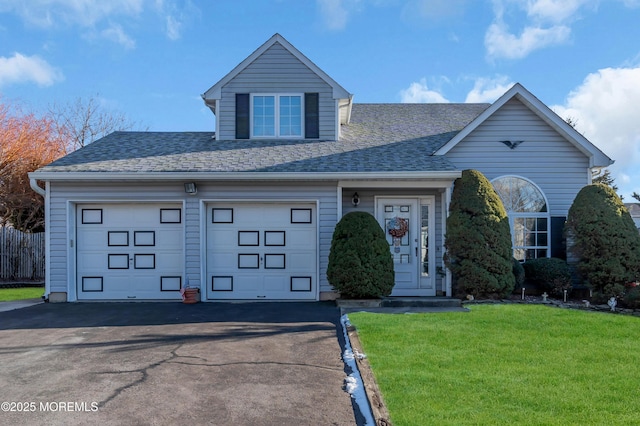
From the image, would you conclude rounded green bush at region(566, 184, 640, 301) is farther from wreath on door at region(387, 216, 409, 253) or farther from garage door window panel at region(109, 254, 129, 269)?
garage door window panel at region(109, 254, 129, 269)

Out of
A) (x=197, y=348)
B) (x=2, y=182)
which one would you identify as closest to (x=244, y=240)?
(x=197, y=348)

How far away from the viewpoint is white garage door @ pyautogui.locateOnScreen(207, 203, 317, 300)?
1040 cm

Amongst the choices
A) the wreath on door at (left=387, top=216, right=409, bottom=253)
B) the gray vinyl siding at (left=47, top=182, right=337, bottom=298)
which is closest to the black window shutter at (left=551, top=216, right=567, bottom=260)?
the wreath on door at (left=387, top=216, right=409, bottom=253)

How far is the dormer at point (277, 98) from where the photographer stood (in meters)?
11.8

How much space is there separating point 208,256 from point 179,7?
6714 mm

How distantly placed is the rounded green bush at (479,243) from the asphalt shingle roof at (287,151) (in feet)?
2.94

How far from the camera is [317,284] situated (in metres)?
10.3

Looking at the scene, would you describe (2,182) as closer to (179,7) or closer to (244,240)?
(179,7)

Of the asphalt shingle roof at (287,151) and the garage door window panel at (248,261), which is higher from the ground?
the asphalt shingle roof at (287,151)

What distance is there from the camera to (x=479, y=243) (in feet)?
31.8

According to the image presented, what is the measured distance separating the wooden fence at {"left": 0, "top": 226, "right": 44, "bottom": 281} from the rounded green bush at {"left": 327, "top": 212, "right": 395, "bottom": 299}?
1240 cm

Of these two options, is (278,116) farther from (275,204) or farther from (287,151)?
(275,204)

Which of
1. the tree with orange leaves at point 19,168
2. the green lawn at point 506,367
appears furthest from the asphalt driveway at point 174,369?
the tree with orange leaves at point 19,168

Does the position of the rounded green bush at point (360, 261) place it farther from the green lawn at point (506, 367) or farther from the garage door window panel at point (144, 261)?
the garage door window panel at point (144, 261)
